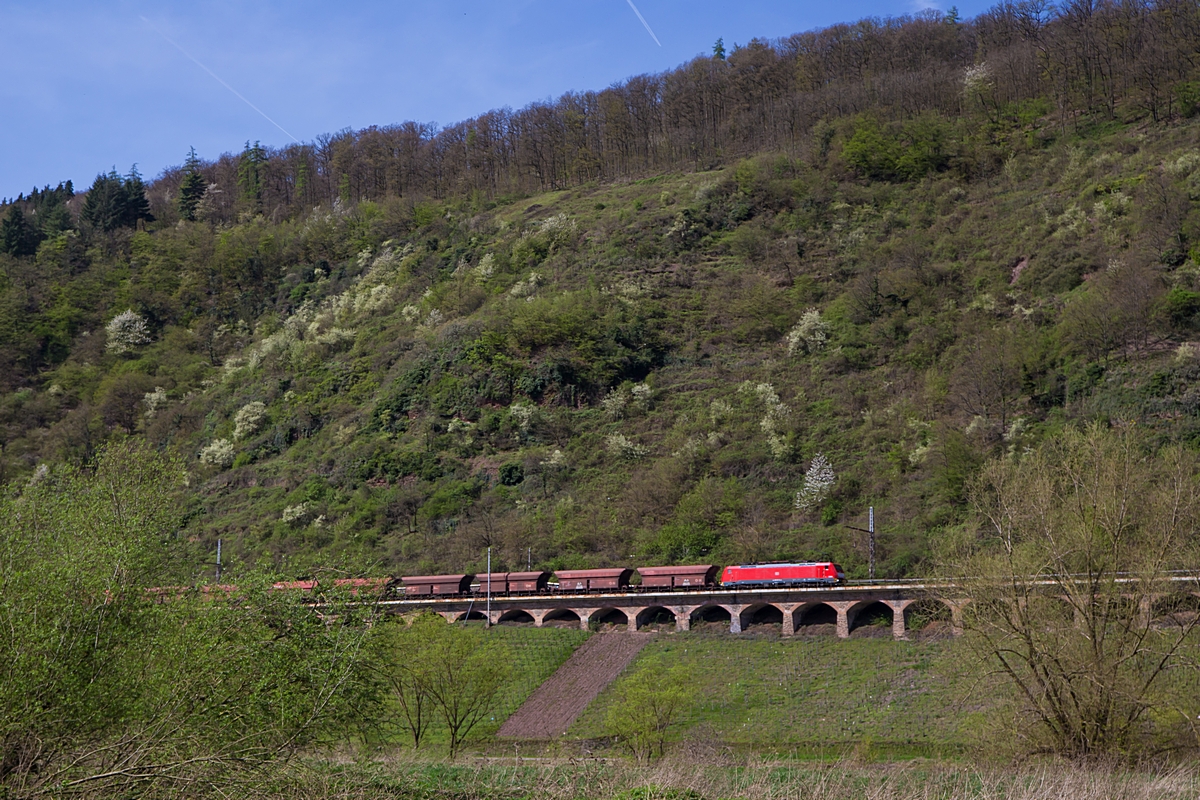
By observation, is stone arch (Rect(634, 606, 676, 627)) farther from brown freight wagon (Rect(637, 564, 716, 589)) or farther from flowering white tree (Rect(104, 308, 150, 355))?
flowering white tree (Rect(104, 308, 150, 355))

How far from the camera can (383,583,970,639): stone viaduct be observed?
140 feet

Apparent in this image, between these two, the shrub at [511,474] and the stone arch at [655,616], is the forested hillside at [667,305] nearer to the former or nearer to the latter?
Answer: the shrub at [511,474]

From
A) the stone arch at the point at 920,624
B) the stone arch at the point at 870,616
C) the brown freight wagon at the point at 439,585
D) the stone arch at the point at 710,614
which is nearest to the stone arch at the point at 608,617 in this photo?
the stone arch at the point at 710,614

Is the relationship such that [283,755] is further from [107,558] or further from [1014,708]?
[1014,708]

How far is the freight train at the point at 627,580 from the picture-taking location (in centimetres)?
4525

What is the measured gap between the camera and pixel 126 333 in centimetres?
9562

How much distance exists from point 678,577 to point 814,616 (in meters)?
6.32

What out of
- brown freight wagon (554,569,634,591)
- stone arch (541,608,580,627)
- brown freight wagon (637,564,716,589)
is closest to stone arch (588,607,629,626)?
stone arch (541,608,580,627)

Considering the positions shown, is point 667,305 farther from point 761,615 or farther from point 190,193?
point 190,193

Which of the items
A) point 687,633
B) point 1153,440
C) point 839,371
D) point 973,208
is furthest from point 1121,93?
point 687,633

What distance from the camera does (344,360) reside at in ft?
272

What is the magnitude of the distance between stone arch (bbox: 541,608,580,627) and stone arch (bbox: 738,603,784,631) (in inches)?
322

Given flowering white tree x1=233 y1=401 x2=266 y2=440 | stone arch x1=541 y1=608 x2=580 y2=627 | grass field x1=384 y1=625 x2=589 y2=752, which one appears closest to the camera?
grass field x1=384 y1=625 x2=589 y2=752

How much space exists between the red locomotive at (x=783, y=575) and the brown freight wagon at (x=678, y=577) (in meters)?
0.88
